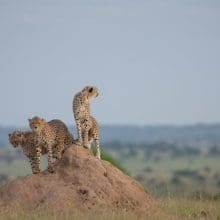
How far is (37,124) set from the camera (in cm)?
1377

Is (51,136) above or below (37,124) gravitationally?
below

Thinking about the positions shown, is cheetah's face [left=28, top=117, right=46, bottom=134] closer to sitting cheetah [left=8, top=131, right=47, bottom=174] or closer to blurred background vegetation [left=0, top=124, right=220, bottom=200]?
sitting cheetah [left=8, top=131, right=47, bottom=174]

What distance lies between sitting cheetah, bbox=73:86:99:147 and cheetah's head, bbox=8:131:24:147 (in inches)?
37.2

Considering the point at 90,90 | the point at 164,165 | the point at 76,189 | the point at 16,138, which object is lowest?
the point at 76,189

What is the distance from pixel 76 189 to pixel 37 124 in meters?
1.07

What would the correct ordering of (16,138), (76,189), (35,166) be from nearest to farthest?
(76,189), (35,166), (16,138)

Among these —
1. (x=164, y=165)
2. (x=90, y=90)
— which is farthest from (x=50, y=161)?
(x=164, y=165)

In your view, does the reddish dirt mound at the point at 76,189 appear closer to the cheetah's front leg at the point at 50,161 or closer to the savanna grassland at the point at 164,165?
the cheetah's front leg at the point at 50,161

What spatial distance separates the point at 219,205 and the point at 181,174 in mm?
67999

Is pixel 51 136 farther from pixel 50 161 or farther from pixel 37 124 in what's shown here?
pixel 50 161

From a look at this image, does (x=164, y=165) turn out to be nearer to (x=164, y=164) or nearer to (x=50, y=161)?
(x=164, y=164)

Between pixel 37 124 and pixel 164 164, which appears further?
pixel 164 164

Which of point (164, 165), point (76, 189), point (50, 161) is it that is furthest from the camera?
point (164, 165)

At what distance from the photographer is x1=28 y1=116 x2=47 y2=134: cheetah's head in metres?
13.8
